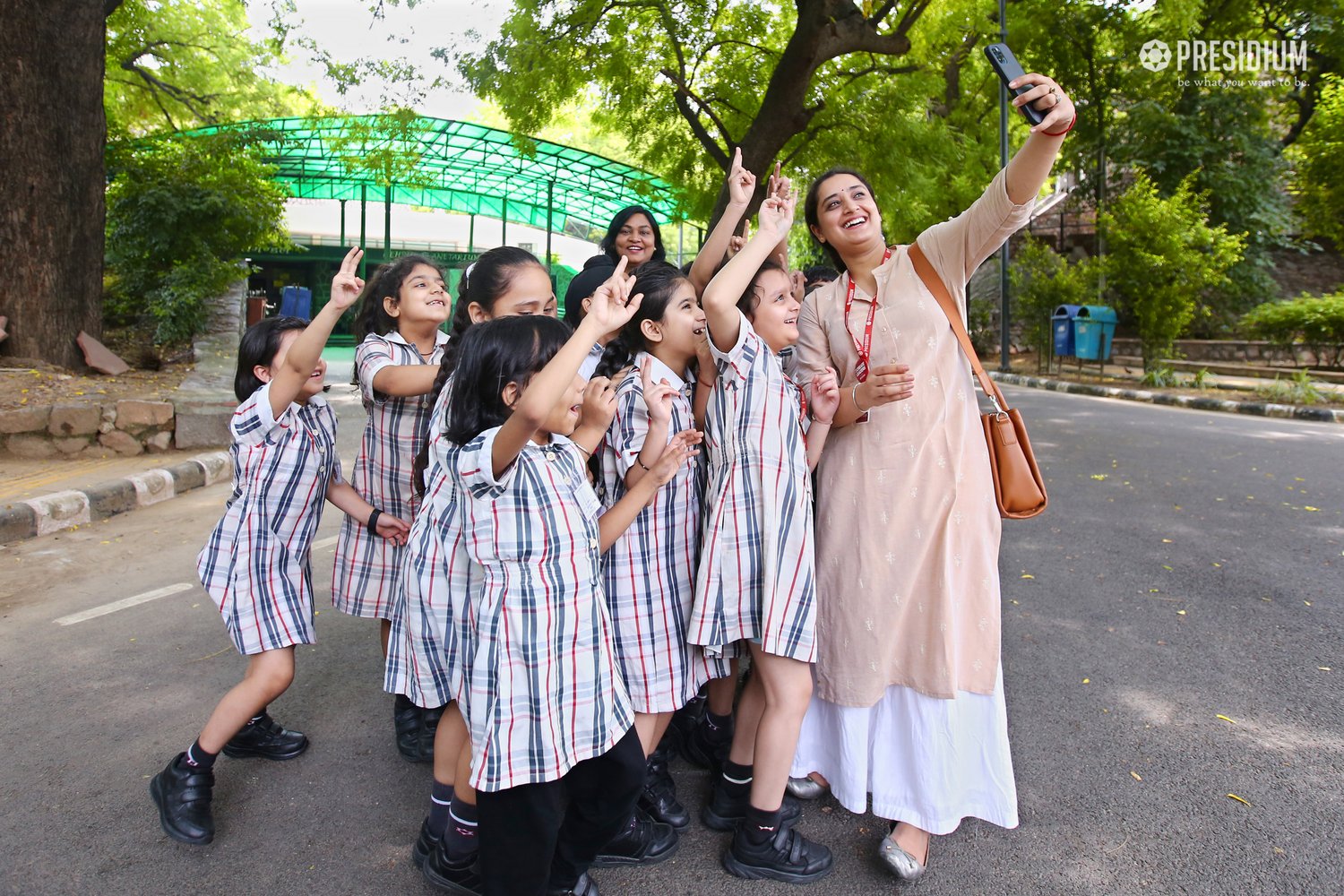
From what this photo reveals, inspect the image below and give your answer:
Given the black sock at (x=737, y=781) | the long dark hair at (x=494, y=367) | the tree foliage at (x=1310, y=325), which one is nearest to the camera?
the long dark hair at (x=494, y=367)

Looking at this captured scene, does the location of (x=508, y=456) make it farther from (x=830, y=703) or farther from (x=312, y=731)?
(x=312, y=731)

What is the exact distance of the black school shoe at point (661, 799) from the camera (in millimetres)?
2479

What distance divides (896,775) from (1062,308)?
1440 cm

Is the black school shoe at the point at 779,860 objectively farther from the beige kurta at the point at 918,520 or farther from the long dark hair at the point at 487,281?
the long dark hair at the point at 487,281

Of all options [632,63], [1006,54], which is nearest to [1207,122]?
[632,63]

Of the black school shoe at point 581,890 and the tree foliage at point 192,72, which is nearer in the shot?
the black school shoe at point 581,890

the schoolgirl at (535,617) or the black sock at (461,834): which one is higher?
the schoolgirl at (535,617)

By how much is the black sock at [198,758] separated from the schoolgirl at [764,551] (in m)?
1.38

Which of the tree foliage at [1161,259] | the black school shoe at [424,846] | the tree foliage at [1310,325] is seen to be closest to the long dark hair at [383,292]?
the black school shoe at [424,846]

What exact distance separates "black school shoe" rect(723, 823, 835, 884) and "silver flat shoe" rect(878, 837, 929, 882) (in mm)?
145

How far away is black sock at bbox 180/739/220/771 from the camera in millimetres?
2457

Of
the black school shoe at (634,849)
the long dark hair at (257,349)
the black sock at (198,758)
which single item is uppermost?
the long dark hair at (257,349)

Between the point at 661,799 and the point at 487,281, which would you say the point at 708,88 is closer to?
the point at 487,281

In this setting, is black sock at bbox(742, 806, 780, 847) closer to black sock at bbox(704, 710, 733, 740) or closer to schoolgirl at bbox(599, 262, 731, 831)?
schoolgirl at bbox(599, 262, 731, 831)
